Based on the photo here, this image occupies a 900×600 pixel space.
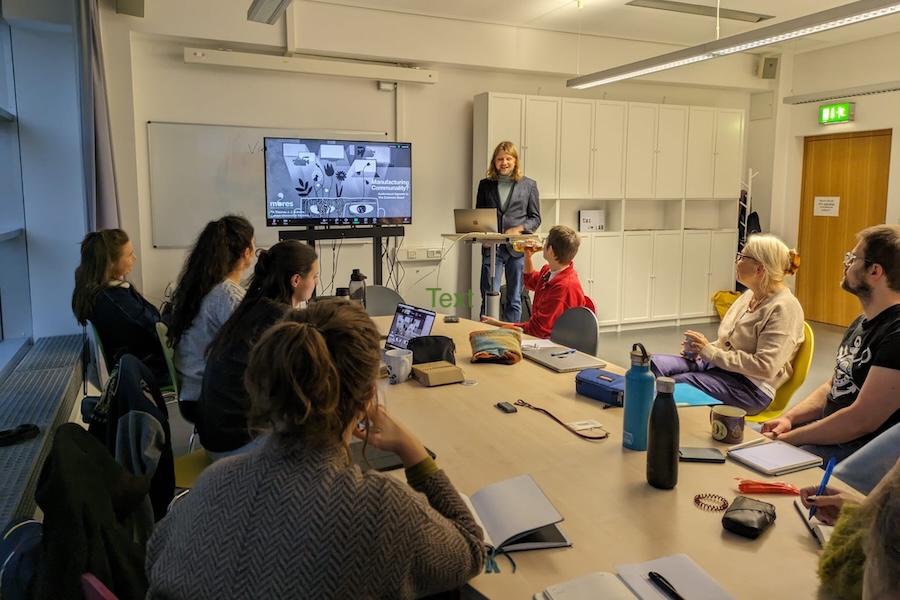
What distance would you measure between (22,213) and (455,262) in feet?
12.1

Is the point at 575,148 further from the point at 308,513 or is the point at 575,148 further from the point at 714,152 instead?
the point at 308,513

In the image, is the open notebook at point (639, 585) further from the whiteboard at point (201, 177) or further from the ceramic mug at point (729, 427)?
the whiteboard at point (201, 177)

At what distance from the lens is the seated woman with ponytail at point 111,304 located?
3.09 metres

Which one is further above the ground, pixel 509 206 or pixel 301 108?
pixel 301 108

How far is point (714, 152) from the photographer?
23.4ft

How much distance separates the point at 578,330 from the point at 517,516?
1875mm

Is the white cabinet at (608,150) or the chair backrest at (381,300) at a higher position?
the white cabinet at (608,150)

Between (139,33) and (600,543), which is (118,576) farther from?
(139,33)

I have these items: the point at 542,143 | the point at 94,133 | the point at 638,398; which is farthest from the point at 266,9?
the point at 638,398

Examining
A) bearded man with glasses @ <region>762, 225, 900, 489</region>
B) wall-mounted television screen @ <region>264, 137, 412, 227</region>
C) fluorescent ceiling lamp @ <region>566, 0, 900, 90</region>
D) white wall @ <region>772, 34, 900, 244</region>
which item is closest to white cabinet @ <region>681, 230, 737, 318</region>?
white wall @ <region>772, 34, 900, 244</region>

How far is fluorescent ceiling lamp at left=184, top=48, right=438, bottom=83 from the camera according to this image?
509 cm

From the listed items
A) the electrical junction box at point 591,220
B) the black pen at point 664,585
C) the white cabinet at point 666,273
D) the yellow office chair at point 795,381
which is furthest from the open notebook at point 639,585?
the white cabinet at point 666,273

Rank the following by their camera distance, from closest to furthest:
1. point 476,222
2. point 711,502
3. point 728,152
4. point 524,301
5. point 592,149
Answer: point 711,502 → point 476,222 → point 524,301 → point 592,149 → point 728,152

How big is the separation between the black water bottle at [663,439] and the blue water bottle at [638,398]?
0.53 feet
